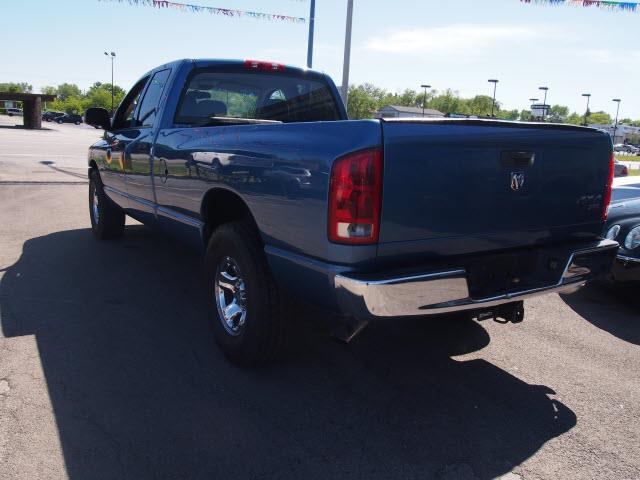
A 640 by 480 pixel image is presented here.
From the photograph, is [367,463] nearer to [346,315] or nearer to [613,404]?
[346,315]

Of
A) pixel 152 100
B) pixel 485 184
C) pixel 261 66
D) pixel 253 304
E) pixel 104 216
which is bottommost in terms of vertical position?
pixel 104 216

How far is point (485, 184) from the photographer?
2662 mm

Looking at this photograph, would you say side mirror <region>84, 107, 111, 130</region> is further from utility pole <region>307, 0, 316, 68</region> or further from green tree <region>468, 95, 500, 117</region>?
green tree <region>468, 95, 500, 117</region>

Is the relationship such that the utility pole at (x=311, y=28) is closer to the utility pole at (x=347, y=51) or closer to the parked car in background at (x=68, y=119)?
the utility pole at (x=347, y=51)

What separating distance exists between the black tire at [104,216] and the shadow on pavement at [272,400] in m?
2.03

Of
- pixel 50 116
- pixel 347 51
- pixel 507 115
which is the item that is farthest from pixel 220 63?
pixel 50 116

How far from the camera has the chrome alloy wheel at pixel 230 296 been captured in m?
3.28

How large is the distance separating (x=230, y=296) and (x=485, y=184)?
172 centimetres

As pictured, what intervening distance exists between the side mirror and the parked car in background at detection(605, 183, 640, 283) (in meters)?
5.09

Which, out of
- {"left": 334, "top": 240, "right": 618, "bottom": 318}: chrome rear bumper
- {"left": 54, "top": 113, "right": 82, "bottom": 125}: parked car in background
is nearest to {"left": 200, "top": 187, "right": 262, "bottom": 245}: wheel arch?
{"left": 334, "top": 240, "right": 618, "bottom": 318}: chrome rear bumper

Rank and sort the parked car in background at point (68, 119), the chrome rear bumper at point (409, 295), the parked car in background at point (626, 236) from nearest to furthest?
1. the chrome rear bumper at point (409, 295)
2. the parked car in background at point (626, 236)
3. the parked car in background at point (68, 119)

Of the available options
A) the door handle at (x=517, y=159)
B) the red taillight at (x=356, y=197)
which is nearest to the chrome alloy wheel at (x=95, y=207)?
the red taillight at (x=356, y=197)

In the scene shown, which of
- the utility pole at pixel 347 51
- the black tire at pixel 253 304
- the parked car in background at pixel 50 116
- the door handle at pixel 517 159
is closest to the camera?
A: the door handle at pixel 517 159

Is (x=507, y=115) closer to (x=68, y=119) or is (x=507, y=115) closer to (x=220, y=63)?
(x=68, y=119)
